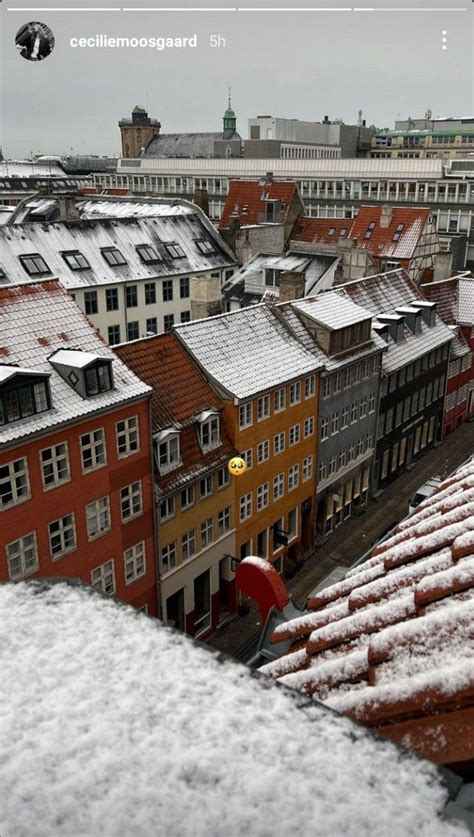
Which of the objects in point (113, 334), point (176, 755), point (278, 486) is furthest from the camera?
point (113, 334)

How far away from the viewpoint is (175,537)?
3098 centimetres

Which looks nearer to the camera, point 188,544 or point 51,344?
point 51,344

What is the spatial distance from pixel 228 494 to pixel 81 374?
11455 mm

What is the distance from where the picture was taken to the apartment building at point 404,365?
4750 centimetres

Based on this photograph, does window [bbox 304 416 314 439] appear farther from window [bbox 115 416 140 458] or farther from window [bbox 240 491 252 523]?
window [bbox 115 416 140 458]

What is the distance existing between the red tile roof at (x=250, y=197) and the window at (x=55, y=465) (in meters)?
56.0

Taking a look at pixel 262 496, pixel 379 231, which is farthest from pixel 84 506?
pixel 379 231

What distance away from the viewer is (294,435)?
125 feet

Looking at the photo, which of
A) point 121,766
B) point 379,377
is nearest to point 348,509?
point 379,377

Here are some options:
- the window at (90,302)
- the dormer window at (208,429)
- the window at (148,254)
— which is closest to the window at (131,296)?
the window at (90,302)

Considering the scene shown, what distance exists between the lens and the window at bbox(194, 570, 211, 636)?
3406cm

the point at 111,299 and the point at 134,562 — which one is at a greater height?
the point at 111,299

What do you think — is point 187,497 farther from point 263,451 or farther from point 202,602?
point 202,602

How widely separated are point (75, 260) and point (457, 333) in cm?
3175
